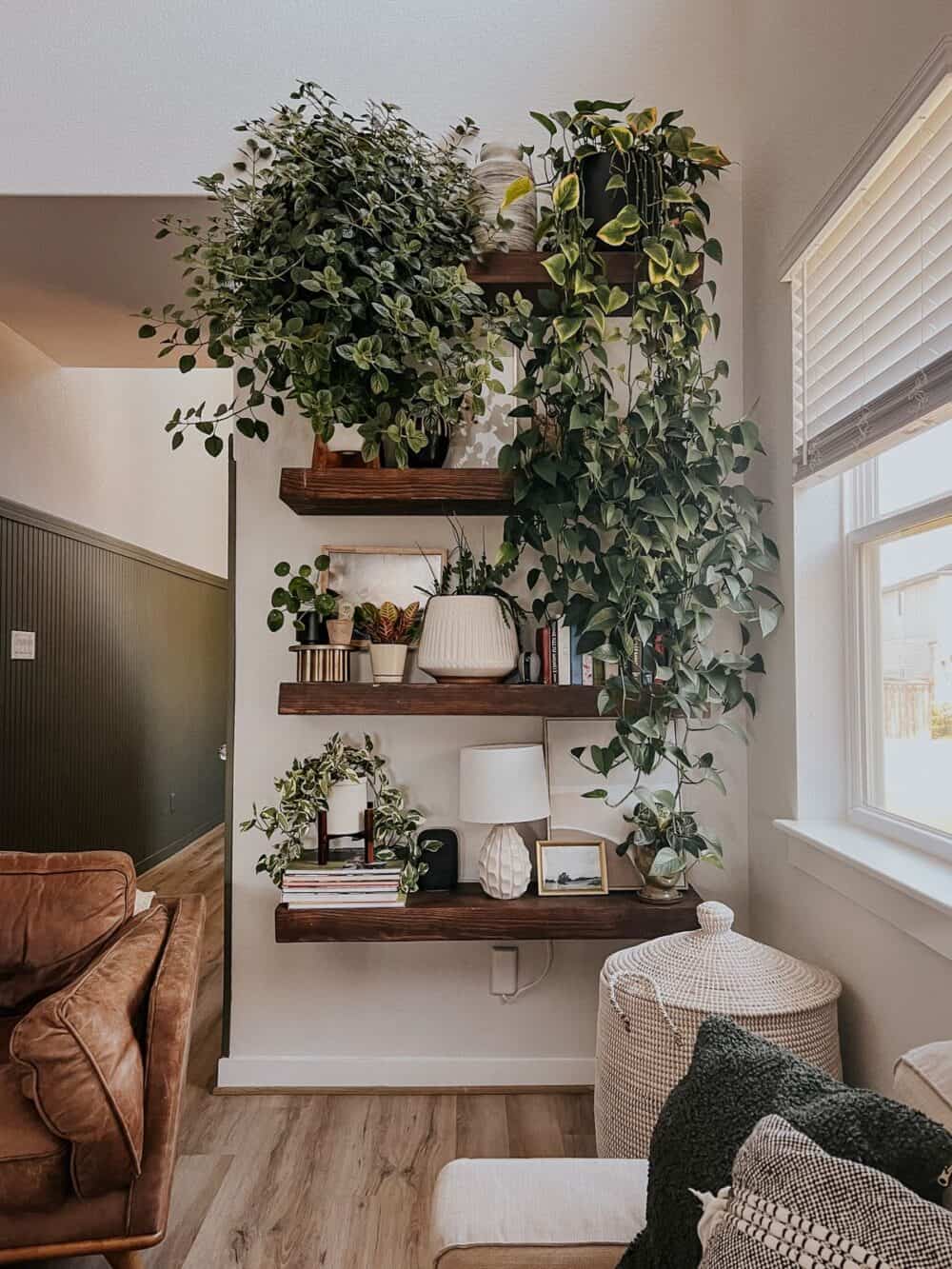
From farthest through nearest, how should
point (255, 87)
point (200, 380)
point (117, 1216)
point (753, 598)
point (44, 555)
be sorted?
point (200, 380), point (44, 555), point (255, 87), point (753, 598), point (117, 1216)

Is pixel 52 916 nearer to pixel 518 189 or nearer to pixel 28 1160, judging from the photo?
pixel 28 1160

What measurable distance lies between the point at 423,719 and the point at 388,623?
→ 0.32 m

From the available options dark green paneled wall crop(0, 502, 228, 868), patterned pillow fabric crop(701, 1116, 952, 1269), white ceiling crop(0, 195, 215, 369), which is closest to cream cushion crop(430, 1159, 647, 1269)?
patterned pillow fabric crop(701, 1116, 952, 1269)

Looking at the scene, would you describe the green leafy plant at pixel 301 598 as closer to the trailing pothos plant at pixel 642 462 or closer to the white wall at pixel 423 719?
the white wall at pixel 423 719

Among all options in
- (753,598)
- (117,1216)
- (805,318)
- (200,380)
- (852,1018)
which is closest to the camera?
(117,1216)

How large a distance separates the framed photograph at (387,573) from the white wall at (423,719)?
6 centimetres

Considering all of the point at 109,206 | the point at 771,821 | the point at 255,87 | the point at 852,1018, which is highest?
the point at 255,87

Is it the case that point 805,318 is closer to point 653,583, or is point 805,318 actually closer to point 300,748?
point 653,583

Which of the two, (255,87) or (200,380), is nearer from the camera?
(255,87)

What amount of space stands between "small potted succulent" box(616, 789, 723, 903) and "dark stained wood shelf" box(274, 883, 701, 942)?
66 mm

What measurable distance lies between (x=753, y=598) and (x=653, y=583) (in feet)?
1.06

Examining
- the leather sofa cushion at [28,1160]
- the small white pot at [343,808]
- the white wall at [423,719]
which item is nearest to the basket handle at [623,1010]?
the white wall at [423,719]

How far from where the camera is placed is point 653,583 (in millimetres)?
2354

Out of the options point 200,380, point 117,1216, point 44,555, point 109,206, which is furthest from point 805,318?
point 200,380
